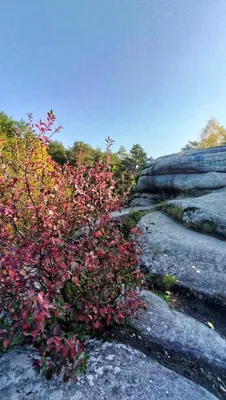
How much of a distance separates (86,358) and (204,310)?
1.65m

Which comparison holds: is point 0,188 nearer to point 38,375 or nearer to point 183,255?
point 38,375

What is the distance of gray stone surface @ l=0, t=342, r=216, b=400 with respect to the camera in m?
1.29

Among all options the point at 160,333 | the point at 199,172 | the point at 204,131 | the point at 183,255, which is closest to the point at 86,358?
the point at 160,333

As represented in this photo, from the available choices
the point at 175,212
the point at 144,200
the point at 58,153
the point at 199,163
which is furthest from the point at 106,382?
the point at 58,153

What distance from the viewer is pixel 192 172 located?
907 centimetres

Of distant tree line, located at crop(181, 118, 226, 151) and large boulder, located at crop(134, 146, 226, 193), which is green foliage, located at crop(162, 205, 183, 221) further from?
distant tree line, located at crop(181, 118, 226, 151)

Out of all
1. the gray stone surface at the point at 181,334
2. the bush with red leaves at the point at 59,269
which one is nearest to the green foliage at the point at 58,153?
the bush with red leaves at the point at 59,269

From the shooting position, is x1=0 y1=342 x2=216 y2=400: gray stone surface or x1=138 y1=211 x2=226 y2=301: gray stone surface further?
x1=138 y1=211 x2=226 y2=301: gray stone surface

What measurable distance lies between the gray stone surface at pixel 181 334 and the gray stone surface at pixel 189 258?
69 centimetres

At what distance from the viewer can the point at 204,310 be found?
8.10 ft

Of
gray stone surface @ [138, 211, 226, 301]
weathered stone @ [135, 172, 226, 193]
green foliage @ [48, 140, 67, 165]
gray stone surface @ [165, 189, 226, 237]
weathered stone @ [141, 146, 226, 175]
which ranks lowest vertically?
gray stone surface @ [138, 211, 226, 301]

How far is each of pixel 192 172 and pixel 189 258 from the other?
6.49 meters

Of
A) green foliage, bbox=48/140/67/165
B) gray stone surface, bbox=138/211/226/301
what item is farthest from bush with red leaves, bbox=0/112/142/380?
green foliage, bbox=48/140/67/165

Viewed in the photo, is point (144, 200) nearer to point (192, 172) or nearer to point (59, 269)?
point (192, 172)
